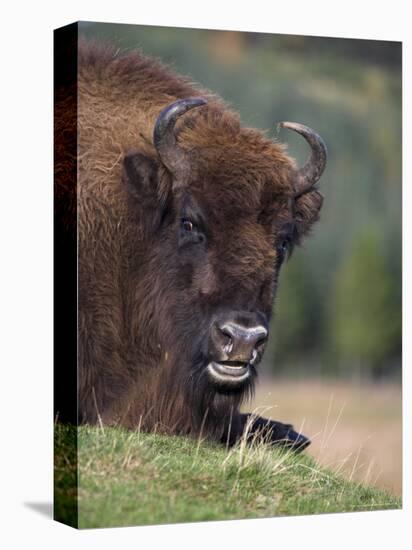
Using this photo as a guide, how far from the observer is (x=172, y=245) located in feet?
40.8

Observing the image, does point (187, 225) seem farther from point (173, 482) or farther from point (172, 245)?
point (173, 482)

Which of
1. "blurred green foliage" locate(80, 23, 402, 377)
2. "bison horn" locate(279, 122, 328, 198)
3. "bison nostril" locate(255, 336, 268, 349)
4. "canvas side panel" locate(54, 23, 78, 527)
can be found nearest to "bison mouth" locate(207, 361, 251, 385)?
"bison nostril" locate(255, 336, 268, 349)

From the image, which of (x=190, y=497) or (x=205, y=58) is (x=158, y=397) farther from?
(x=205, y=58)

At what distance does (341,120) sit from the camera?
528 inches

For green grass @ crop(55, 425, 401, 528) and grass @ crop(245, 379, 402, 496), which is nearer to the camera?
green grass @ crop(55, 425, 401, 528)

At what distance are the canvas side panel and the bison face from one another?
768 mm

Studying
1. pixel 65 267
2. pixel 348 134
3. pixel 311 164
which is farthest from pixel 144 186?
pixel 348 134

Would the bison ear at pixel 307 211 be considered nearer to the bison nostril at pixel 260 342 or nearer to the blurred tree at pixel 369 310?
the blurred tree at pixel 369 310

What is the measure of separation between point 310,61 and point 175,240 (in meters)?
1.95

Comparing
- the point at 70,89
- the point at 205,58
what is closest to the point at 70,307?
the point at 70,89

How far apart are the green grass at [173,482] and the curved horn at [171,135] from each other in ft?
7.02

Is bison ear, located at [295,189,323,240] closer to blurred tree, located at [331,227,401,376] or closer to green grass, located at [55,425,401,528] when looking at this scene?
blurred tree, located at [331,227,401,376]

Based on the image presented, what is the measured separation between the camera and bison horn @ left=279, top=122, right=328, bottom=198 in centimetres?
1262

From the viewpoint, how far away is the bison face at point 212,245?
12.0m
